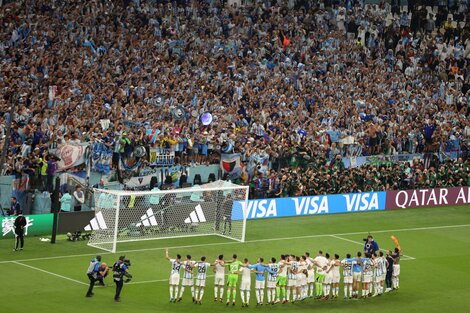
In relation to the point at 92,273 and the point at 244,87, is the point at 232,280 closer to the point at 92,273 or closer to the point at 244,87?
the point at 92,273

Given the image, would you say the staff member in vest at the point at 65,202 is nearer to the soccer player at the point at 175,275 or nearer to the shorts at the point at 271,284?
the soccer player at the point at 175,275

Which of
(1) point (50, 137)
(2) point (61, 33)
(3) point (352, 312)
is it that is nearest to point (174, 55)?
(2) point (61, 33)

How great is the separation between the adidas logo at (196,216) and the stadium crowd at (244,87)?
3197 millimetres

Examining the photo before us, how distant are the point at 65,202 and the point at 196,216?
5.05 meters

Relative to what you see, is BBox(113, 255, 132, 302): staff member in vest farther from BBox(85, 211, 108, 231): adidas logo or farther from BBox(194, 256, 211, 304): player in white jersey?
BBox(85, 211, 108, 231): adidas logo

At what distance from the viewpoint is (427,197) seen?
5094 centimetres

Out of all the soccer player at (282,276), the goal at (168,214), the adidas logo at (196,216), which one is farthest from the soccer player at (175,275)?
the adidas logo at (196,216)

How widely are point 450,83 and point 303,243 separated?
20.0 m

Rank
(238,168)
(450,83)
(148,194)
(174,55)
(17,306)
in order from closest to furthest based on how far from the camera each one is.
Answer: (17,306), (148,194), (238,168), (174,55), (450,83)

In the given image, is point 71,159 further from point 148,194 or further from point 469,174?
point 469,174

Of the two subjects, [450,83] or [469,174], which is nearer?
[469,174]

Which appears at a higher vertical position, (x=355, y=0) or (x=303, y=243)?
(x=355, y=0)

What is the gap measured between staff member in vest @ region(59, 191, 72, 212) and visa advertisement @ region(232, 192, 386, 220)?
7264mm

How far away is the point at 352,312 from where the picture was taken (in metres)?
33.8
